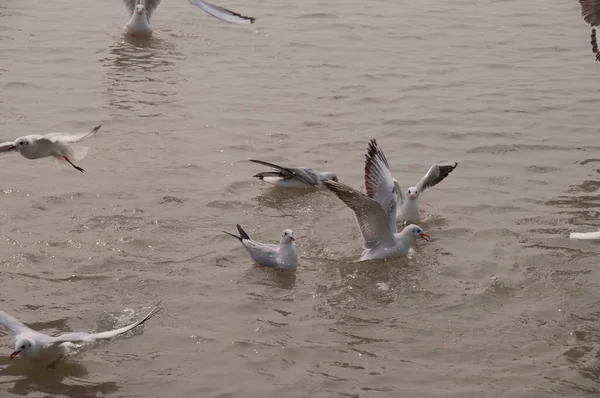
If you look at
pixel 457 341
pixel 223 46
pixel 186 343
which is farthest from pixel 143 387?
pixel 223 46

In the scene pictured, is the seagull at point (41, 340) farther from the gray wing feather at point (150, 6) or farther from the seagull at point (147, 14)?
the gray wing feather at point (150, 6)

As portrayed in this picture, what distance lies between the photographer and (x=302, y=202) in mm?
11188

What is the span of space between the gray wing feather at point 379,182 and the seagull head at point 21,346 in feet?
12.7

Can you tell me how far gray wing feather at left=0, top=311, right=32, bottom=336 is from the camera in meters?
7.87

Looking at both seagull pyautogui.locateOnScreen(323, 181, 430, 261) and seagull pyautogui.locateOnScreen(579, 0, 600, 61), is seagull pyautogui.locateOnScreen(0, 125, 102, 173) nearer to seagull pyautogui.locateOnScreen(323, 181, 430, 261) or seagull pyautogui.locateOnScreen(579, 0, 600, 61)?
seagull pyautogui.locateOnScreen(323, 181, 430, 261)

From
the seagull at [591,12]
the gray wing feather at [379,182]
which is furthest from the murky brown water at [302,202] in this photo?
the seagull at [591,12]

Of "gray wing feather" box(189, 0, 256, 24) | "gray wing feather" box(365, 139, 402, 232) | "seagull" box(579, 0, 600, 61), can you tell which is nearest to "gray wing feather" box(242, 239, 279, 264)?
"gray wing feather" box(365, 139, 402, 232)

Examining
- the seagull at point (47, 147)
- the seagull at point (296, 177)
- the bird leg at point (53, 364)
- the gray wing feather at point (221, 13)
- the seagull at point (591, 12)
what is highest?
the seagull at point (591, 12)

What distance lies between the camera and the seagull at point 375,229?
969 centimetres

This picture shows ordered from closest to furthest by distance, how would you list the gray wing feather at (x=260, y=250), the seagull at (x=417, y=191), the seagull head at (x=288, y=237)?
the seagull head at (x=288, y=237) < the gray wing feather at (x=260, y=250) < the seagull at (x=417, y=191)

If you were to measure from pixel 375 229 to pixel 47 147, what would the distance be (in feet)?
9.62

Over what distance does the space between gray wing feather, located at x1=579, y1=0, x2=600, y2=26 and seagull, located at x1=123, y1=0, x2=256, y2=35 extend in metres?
4.41

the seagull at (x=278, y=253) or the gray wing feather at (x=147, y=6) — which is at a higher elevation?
the gray wing feather at (x=147, y=6)

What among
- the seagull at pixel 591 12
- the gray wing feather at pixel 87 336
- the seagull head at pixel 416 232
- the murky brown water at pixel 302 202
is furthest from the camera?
the seagull at pixel 591 12
